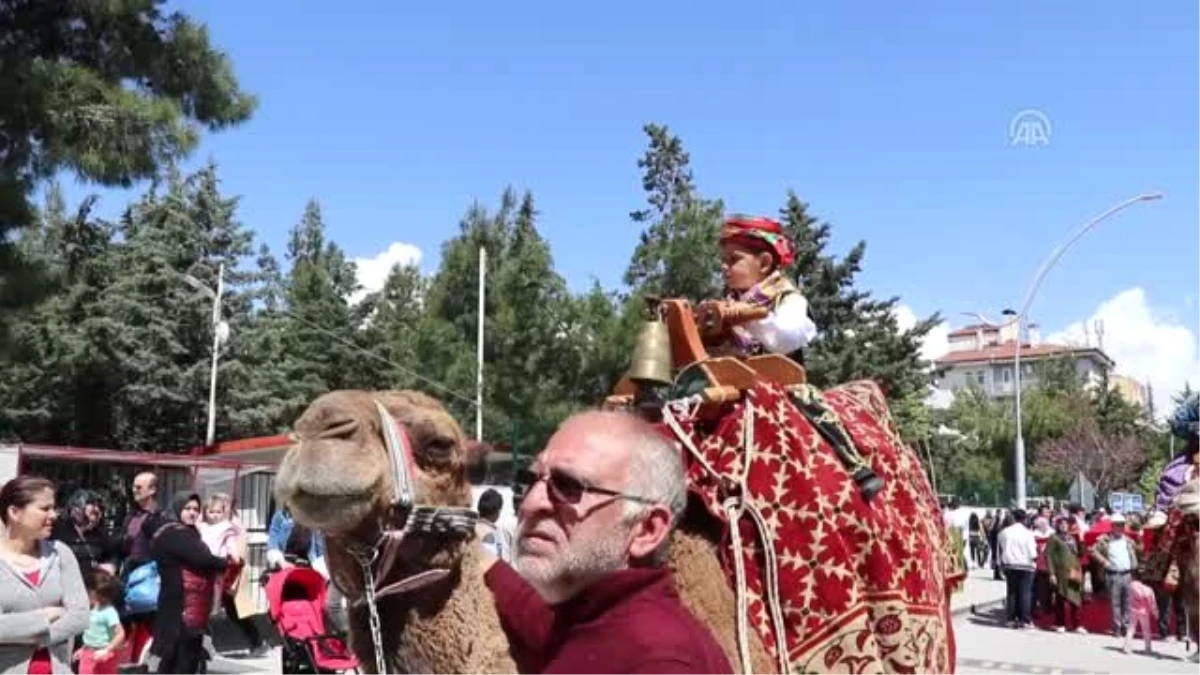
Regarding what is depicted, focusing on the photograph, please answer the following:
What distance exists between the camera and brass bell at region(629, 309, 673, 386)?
11.9 ft

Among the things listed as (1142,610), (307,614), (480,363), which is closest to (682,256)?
(480,363)

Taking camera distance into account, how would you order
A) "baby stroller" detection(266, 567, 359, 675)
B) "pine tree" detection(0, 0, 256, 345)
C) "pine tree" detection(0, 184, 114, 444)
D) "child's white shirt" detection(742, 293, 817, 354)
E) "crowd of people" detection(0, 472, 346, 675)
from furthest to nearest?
"pine tree" detection(0, 184, 114, 444)
"pine tree" detection(0, 0, 256, 345)
"crowd of people" detection(0, 472, 346, 675)
"baby stroller" detection(266, 567, 359, 675)
"child's white shirt" detection(742, 293, 817, 354)

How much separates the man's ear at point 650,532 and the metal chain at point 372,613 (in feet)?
2.86

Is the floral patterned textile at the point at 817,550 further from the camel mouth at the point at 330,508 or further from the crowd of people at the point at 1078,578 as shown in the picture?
the crowd of people at the point at 1078,578

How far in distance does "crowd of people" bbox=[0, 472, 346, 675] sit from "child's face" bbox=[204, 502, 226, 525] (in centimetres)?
1

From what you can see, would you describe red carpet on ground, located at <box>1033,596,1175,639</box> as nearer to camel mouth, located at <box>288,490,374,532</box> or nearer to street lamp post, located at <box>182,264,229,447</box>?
Answer: camel mouth, located at <box>288,490,374,532</box>

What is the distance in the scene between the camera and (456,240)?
3112 cm

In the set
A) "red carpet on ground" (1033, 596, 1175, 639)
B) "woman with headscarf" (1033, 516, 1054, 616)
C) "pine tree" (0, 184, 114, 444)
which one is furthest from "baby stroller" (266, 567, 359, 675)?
"pine tree" (0, 184, 114, 444)

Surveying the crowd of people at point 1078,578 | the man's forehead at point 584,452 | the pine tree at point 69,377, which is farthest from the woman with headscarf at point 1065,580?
the pine tree at point 69,377

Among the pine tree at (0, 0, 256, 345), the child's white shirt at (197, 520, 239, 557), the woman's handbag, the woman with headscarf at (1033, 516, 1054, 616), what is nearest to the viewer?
the woman's handbag

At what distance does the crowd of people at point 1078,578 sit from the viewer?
54.2 feet

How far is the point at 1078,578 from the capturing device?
61.3 feet

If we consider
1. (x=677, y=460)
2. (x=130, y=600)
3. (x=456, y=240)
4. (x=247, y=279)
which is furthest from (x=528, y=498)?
(x=247, y=279)

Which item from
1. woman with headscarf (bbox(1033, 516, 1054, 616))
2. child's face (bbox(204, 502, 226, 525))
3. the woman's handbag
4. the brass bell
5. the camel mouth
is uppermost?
the brass bell
